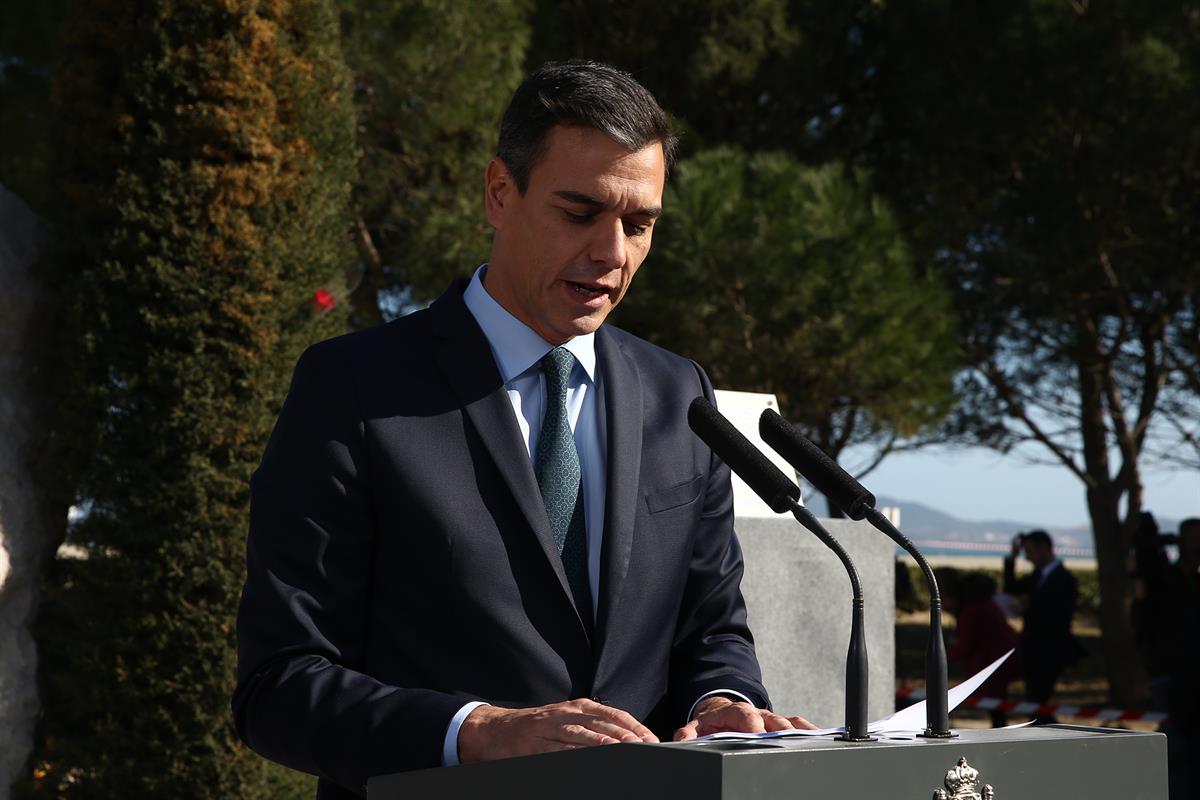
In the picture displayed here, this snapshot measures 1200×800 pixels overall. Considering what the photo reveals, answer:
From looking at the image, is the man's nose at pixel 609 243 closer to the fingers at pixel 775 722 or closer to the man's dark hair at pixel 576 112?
the man's dark hair at pixel 576 112

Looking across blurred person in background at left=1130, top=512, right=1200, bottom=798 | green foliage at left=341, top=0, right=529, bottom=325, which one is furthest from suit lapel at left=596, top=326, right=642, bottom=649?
green foliage at left=341, top=0, right=529, bottom=325

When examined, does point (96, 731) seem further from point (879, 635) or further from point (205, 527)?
point (879, 635)

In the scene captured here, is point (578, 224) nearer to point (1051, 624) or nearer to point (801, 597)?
point (801, 597)

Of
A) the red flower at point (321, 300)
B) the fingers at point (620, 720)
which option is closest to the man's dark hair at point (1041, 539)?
the red flower at point (321, 300)

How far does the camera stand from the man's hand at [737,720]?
1908mm

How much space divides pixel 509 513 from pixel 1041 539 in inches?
432

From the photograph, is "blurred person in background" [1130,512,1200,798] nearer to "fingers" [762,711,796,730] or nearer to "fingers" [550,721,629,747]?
"fingers" [762,711,796,730]

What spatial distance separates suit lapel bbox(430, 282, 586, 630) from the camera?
2.05 m

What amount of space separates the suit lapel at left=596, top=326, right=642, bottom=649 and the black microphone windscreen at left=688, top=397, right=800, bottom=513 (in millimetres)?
239

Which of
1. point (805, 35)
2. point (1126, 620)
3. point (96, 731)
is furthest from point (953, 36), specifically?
point (96, 731)

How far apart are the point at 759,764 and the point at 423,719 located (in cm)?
58

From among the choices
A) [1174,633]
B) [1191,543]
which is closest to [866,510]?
[1174,633]

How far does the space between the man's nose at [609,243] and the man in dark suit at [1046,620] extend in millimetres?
10598

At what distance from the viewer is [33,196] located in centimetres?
1009
